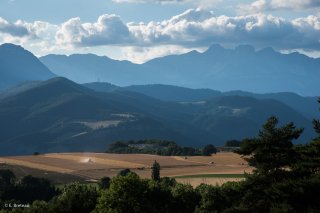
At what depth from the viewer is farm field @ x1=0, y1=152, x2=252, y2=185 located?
370 ft

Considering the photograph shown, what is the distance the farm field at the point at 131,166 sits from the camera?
112656mm

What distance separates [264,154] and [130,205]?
54.7ft

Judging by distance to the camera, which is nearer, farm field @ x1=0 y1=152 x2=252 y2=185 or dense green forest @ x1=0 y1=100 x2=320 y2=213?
dense green forest @ x1=0 y1=100 x2=320 y2=213

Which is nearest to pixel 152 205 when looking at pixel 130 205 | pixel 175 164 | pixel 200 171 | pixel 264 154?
pixel 130 205

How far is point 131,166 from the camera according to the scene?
5162 inches

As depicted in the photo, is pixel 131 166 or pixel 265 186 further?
pixel 131 166

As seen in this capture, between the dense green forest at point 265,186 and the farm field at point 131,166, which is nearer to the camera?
the dense green forest at point 265,186

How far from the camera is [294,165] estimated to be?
139 ft

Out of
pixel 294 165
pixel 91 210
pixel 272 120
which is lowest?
pixel 91 210

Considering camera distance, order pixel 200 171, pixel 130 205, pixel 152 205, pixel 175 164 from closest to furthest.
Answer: pixel 130 205 → pixel 152 205 → pixel 200 171 → pixel 175 164

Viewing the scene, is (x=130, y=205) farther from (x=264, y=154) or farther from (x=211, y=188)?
(x=264, y=154)

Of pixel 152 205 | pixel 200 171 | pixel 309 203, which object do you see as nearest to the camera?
pixel 309 203

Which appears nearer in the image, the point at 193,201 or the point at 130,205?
the point at 130,205

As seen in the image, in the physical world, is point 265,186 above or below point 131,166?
above
